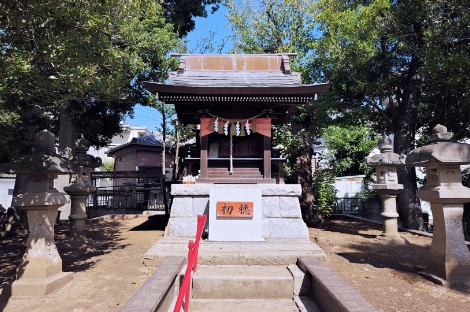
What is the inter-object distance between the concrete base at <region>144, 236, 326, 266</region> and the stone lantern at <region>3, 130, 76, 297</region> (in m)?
1.75

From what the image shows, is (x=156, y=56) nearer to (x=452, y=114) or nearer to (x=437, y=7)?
(x=437, y=7)

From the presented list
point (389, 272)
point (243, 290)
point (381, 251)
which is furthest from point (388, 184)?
point (243, 290)

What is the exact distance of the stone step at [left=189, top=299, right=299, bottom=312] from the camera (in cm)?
497

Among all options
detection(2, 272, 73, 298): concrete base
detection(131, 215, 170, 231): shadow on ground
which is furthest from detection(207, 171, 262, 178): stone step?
detection(2, 272, 73, 298): concrete base

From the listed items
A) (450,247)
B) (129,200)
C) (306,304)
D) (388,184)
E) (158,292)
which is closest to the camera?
(158,292)

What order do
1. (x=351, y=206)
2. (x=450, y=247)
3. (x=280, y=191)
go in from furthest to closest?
(x=351, y=206), (x=280, y=191), (x=450, y=247)

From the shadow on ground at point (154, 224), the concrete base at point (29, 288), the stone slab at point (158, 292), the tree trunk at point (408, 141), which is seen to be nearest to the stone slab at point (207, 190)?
the stone slab at point (158, 292)

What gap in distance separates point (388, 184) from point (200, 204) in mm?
5963

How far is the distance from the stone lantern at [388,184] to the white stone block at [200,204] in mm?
5457

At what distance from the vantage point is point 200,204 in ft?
29.3

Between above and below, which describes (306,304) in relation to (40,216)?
below

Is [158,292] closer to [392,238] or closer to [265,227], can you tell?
[265,227]

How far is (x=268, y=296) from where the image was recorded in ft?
17.8

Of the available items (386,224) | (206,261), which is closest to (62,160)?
(206,261)
